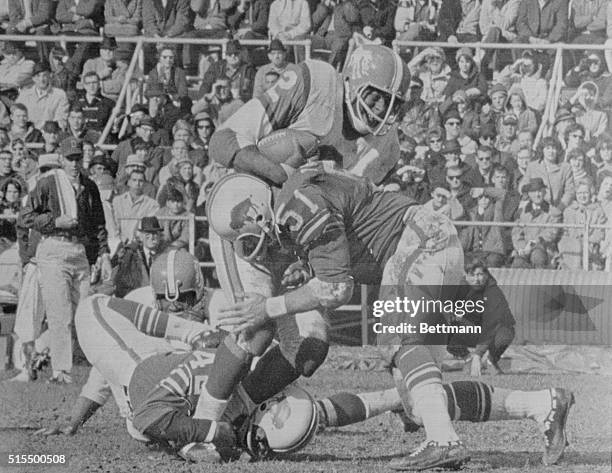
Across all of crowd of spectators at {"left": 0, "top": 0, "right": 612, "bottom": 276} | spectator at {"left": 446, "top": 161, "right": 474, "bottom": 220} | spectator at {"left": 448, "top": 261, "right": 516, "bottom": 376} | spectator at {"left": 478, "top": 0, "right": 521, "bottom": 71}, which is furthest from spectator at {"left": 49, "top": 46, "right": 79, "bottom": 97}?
spectator at {"left": 448, "top": 261, "right": 516, "bottom": 376}

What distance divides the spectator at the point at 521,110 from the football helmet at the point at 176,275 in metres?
1.55

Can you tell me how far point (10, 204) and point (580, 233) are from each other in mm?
2531

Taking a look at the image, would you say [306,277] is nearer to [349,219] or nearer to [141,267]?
[349,219]

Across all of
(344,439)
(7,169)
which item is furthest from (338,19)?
(344,439)

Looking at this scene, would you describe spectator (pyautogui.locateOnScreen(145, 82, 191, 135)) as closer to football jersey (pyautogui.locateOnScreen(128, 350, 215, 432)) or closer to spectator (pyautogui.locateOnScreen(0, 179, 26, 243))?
spectator (pyautogui.locateOnScreen(0, 179, 26, 243))

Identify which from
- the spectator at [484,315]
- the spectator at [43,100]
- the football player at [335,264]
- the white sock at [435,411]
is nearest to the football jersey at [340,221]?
the football player at [335,264]

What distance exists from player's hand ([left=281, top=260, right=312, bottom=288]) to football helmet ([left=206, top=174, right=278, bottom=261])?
0.15m

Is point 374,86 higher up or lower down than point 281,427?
higher up

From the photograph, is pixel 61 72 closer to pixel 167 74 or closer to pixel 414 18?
pixel 167 74

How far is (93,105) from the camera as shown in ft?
18.5

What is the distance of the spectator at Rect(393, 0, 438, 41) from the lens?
18.3ft

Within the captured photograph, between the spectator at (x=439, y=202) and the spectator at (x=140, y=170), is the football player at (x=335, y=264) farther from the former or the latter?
the spectator at (x=140, y=170)

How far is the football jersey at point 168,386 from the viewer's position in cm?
551

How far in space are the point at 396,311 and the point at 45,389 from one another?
159 cm
